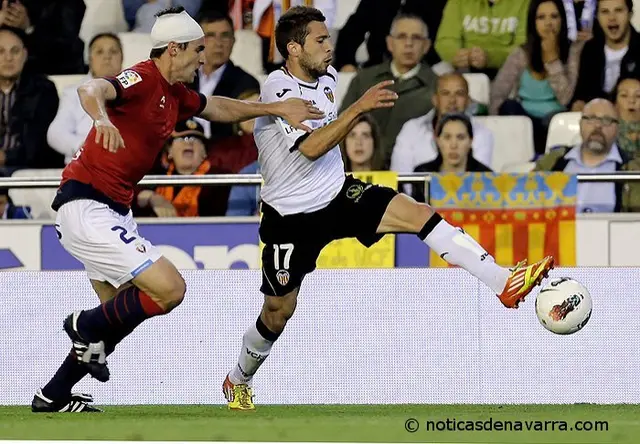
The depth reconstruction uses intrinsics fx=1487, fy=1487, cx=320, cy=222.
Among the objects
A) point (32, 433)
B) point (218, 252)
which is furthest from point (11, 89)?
point (32, 433)

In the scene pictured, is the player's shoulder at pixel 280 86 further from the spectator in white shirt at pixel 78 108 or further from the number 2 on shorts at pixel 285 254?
the spectator in white shirt at pixel 78 108

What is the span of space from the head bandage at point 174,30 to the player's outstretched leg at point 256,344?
1719mm

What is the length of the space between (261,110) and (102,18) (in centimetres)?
618

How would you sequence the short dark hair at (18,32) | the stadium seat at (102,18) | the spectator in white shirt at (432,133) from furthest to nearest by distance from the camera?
the stadium seat at (102,18)
the short dark hair at (18,32)
the spectator in white shirt at (432,133)

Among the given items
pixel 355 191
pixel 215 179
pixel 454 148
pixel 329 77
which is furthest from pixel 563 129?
pixel 355 191

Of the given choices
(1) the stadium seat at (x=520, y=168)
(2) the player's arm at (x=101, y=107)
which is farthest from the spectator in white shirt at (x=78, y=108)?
(2) the player's arm at (x=101, y=107)

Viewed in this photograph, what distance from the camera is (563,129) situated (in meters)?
13.1

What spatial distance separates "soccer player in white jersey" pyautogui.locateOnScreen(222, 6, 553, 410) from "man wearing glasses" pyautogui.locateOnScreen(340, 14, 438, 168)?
4.19 m

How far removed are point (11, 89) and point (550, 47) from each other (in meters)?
4.93

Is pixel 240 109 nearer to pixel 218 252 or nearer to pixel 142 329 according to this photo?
pixel 142 329

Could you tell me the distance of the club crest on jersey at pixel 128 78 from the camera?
316 inches

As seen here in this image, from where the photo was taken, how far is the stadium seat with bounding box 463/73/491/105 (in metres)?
13.6

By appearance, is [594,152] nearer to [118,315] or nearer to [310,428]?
[118,315]

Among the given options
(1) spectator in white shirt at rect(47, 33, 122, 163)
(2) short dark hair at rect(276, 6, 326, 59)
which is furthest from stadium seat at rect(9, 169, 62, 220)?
(2) short dark hair at rect(276, 6, 326, 59)
